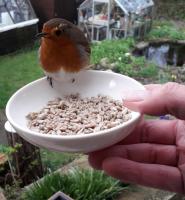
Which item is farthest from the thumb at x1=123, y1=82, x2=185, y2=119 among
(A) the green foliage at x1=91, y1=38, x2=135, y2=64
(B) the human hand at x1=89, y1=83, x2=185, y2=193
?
(A) the green foliage at x1=91, y1=38, x2=135, y2=64

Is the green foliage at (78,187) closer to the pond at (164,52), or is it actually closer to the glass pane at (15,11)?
the pond at (164,52)

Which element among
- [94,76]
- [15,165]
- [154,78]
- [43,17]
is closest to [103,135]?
[94,76]

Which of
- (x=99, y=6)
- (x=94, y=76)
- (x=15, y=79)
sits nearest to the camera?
(x=94, y=76)

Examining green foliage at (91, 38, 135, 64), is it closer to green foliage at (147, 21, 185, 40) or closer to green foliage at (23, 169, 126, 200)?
green foliage at (147, 21, 185, 40)

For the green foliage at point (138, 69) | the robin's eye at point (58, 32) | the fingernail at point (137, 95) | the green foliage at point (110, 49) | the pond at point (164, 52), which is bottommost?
the pond at point (164, 52)

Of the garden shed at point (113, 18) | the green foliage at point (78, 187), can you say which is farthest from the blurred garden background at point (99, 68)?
the garden shed at point (113, 18)

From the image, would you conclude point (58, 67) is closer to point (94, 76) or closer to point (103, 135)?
point (94, 76)

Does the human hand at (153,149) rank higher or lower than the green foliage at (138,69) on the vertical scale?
higher

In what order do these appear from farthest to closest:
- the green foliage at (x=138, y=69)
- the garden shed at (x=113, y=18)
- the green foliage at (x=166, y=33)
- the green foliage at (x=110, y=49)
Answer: the green foliage at (x=166, y=33), the garden shed at (x=113, y=18), the green foliage at (x=110, y=49), the green foliage at (x=138, y=69)
